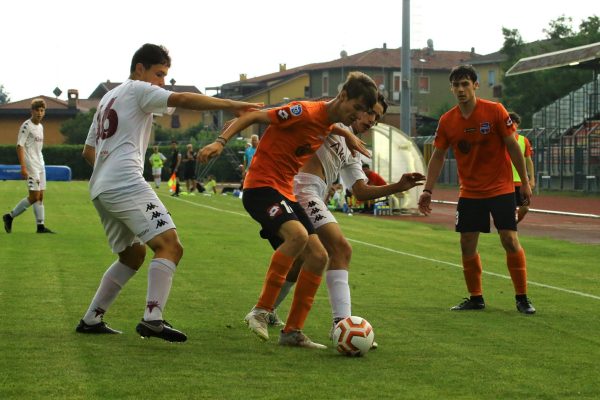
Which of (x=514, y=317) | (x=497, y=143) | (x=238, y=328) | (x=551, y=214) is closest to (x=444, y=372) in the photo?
(x=238, y=328)

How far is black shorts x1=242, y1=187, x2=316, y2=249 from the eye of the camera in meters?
8.19

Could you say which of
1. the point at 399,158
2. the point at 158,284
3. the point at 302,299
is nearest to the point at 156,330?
the point at 158,284

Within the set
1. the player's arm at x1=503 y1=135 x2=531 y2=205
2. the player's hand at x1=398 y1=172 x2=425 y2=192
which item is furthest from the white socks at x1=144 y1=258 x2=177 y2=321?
the player's arm at x1=503 y1=135 x2=531 y2=205

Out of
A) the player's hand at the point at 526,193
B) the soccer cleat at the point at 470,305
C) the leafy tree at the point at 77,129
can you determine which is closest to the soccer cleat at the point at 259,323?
the soccer cleat at the point at 470,305

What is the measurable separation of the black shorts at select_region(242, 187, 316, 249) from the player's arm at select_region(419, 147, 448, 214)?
2.87 meters

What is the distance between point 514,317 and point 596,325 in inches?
30.6

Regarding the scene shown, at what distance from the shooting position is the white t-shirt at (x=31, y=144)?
63.3 ft

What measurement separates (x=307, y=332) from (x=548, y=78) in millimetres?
75171

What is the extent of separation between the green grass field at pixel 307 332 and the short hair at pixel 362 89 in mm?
1757

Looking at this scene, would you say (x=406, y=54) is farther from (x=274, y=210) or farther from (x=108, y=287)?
(x=274, y=210)

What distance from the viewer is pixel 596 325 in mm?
9695

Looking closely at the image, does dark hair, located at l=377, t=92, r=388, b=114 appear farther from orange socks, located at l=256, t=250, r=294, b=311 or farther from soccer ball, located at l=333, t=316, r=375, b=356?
soccer ball, located at l=333, t=316, r=375, b=356

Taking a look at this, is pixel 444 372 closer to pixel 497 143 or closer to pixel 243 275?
pixel 497 143

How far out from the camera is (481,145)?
35.8ft
